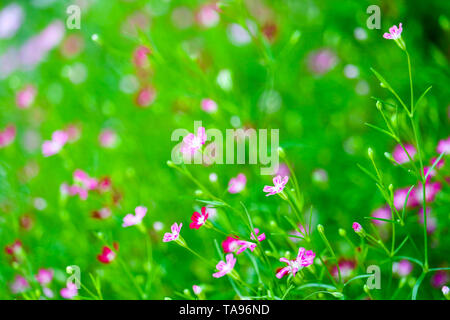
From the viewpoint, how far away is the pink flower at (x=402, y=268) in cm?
104

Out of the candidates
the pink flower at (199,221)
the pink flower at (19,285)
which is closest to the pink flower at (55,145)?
the pink flower at (19,285)

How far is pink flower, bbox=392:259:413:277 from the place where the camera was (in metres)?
1.04

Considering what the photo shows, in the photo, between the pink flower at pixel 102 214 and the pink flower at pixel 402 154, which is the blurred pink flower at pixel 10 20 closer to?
the pink flower at pixel 102 214

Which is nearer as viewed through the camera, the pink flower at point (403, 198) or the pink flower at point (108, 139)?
the pink flower at point (403, 198)

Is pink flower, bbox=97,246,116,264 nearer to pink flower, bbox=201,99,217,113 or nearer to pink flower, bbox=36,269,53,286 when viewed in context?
pink flower, bbox=36,269,53,286

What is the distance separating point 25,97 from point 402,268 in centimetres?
123

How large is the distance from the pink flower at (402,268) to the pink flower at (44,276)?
71cm

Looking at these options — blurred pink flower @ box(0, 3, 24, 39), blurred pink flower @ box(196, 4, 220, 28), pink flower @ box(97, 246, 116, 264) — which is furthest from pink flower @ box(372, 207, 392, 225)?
blurred pink flower @ box(0, 3, 24, 39)

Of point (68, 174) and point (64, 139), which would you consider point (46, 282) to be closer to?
point (64, 139)

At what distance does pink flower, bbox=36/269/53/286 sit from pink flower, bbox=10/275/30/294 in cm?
3

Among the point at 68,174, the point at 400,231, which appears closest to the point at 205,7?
the point at 68,174

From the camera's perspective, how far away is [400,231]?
3.71ft
